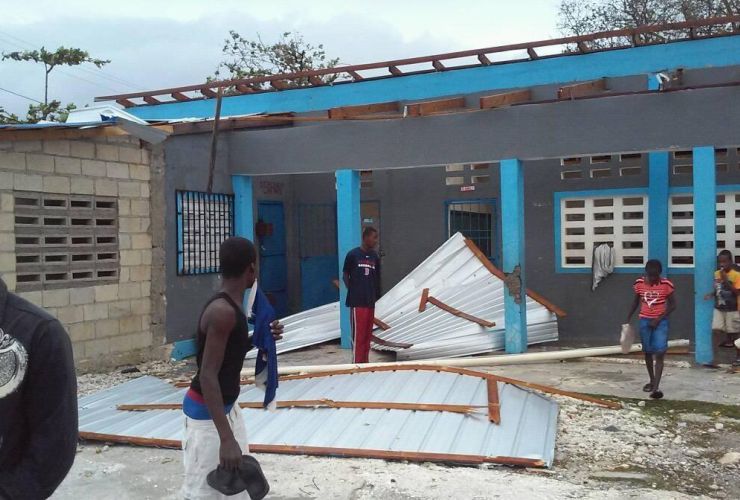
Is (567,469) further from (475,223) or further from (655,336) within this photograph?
(475,223)

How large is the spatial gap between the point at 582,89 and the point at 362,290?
3.80 m

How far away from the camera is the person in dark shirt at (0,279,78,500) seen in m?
1.86

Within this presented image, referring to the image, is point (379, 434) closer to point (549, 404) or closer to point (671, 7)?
point (549, 404)

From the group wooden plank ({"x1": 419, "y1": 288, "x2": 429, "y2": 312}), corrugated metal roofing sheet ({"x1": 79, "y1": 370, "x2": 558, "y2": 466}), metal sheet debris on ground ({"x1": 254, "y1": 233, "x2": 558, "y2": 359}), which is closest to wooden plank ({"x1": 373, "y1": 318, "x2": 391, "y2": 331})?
metal sheet debris on ground ({"x1": 254, "y1": 233, "x2": 558, "y2": 359})

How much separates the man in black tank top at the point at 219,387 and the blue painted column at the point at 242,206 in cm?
769

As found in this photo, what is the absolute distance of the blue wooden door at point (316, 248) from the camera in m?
13.0

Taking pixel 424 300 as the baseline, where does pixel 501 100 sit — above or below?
above

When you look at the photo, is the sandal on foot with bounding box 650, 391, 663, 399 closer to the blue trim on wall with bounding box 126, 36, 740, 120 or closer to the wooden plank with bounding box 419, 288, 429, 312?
the wooden plank with bounding box 419, 288, 429, 312

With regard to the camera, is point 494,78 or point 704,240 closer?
point 704,240

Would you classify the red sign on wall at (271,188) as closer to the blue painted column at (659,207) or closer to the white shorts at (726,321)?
the blue painted column at (659,207)

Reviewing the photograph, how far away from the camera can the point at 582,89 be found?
9219 mm

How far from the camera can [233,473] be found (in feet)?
9.89

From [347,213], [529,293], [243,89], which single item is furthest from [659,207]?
[243,89]

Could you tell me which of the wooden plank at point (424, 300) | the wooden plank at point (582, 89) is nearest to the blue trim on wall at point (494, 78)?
the wooden plank at point (582, 89)
